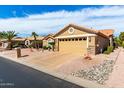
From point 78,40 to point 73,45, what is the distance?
1.18 m

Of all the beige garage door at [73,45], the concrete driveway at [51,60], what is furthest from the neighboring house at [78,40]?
the concrete driveway at [51,60]

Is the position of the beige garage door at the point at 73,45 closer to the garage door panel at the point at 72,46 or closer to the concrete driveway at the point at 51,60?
the garage door panel at the point at 72,46

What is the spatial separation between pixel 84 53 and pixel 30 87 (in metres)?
16.2

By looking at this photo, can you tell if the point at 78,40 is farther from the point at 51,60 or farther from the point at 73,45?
the point at 51,60

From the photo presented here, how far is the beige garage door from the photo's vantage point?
80.3ft

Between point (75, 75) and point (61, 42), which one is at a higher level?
point (61, 42)

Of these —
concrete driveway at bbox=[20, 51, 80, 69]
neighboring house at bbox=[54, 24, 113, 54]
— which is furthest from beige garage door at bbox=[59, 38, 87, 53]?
concrete driveway at bbox=[20, 51, 80, 69]

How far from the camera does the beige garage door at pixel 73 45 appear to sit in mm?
24484

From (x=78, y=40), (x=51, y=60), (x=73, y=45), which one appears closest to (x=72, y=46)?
(x=73, y=45)

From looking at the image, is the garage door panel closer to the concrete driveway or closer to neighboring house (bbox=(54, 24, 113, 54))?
neighboring house (bbox=(54, 24, 113, 54))

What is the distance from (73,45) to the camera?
25.8m
